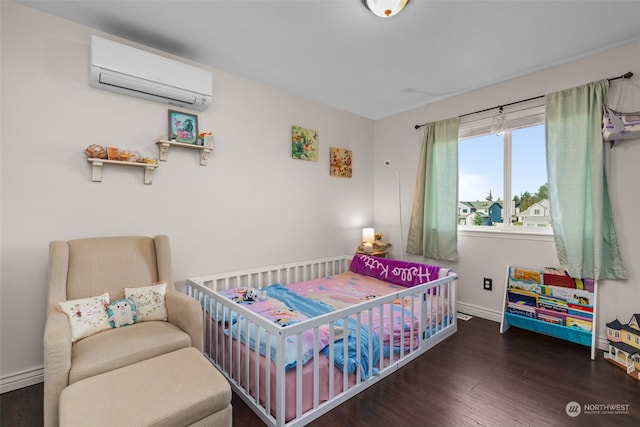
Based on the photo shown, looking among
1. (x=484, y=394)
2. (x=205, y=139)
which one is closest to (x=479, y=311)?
(x=484, y=394)

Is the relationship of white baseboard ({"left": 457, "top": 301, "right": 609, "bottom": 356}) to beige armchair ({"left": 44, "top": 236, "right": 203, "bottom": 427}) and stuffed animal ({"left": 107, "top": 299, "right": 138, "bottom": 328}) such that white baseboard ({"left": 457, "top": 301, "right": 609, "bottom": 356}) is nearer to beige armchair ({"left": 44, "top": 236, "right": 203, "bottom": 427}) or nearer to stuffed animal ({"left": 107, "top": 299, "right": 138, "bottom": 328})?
beige armchair ({"left": 44, "top": 236, "right": 203, "bottom": 427})

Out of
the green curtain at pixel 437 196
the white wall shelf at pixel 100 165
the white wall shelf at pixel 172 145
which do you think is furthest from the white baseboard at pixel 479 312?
the white wall shelf at pixel 100 165

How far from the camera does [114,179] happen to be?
212 cm

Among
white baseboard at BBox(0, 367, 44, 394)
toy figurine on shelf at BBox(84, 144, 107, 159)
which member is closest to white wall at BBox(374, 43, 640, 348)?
toy figurine on shelf at BBox(84, 144, 107, 159)

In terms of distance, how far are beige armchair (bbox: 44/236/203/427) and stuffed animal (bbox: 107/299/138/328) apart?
49mm

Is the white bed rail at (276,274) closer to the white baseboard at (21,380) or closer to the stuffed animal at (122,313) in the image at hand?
the stuffed animal at (122,313)

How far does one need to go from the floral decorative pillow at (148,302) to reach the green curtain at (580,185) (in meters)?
3.19

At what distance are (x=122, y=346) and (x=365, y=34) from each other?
2.48 metres

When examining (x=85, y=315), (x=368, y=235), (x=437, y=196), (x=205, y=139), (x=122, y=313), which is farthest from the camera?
(x=368, y=235)

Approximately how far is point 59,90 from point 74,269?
47.3 inches

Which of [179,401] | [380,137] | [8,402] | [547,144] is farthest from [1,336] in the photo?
[547,144]

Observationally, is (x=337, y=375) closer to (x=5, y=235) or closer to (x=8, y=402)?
(x=8, y=402)

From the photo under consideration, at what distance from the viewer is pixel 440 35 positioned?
2.11 m

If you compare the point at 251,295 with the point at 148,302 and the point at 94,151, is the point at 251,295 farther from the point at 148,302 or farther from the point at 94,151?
the point at 94,151
